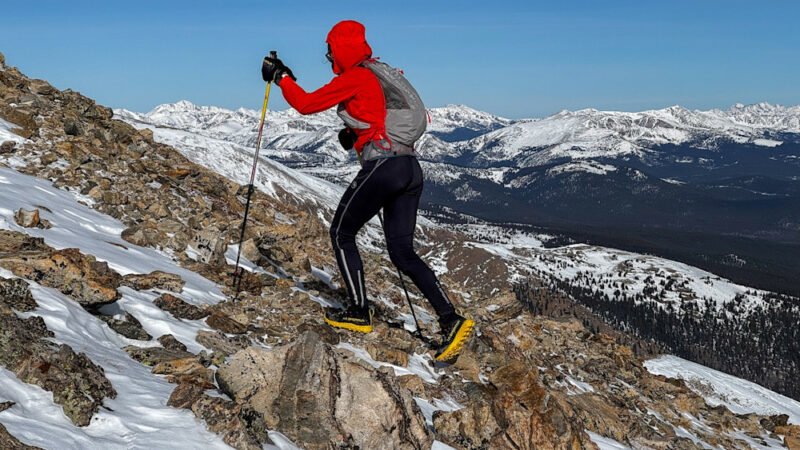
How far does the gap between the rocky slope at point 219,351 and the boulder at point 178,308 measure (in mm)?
41

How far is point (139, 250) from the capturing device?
13.3 meters

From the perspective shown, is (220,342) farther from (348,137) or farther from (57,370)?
(348,137)

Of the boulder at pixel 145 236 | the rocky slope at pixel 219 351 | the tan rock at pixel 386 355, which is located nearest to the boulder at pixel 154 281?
the rocky slope at pixel 219 351

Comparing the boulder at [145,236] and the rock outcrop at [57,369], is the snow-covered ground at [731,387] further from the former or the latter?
the rock outcrop at [57,369]

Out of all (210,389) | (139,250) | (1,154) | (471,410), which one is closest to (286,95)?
(210,389)

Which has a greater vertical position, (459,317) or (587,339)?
(459,317)

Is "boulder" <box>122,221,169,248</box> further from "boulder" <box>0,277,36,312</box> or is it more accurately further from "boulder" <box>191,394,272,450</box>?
"boulder" <box>191,394,272,450</box>

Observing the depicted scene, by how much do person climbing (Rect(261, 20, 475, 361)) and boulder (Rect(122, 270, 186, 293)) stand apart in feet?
13.9

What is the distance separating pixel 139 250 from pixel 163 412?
8.96 m

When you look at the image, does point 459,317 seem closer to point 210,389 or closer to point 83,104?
point 210,389

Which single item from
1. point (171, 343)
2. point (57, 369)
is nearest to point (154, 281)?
point (171, 343)

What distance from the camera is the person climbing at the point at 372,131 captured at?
7980mm

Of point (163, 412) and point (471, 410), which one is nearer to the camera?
point (163, 412)

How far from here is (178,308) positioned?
998cm
